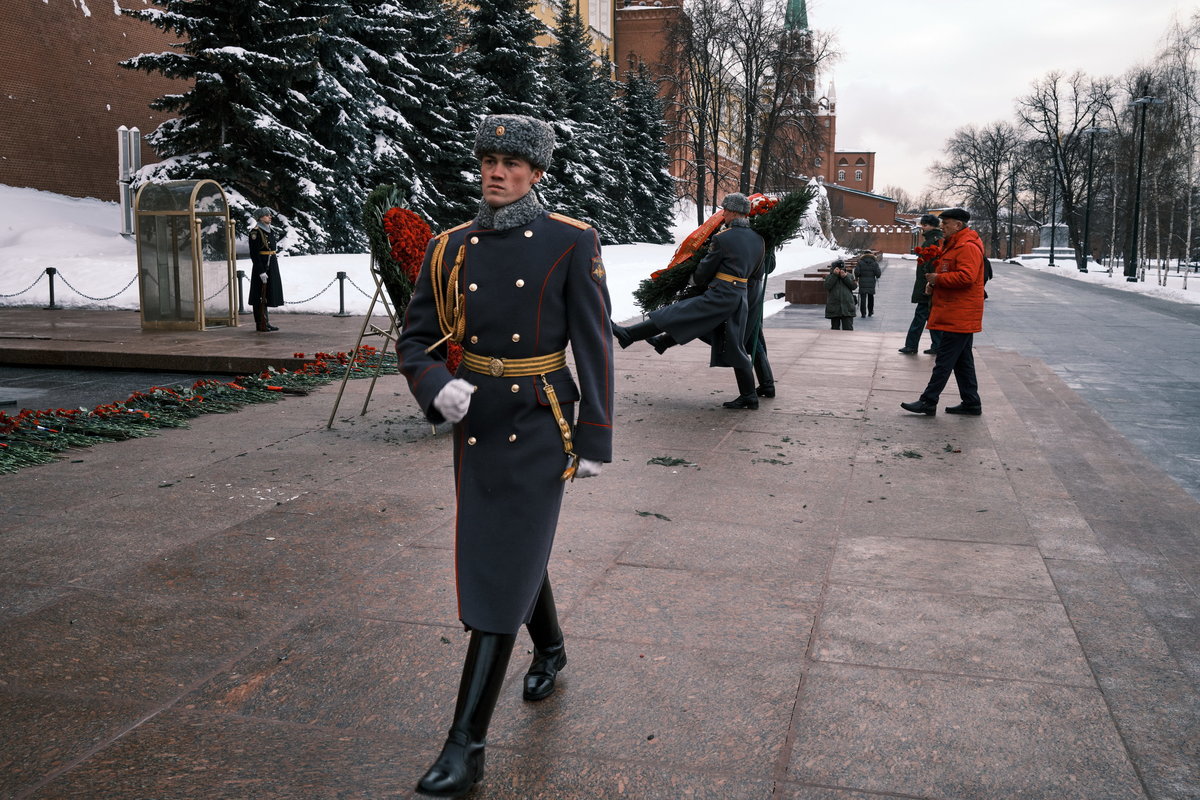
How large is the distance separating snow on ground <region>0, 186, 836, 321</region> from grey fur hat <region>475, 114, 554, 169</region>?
16.0m

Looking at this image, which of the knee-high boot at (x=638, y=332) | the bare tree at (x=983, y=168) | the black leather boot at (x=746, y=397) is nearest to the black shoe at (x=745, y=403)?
the black leather boot at (x=746, y=397)

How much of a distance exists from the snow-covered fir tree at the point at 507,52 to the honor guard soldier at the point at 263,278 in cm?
1991

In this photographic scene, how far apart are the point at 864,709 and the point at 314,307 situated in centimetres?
1850

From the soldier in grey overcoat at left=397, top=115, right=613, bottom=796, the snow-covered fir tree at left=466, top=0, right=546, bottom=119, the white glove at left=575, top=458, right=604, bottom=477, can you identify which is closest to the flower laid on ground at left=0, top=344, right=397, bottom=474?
the soldier in grey overcoat at left=397, top=115, right=613, bottom=796

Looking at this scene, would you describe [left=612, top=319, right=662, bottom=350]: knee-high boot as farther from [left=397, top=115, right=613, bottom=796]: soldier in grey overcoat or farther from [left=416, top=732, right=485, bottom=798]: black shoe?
[left=416, top=732, right=485, bottom=798]: black shoe

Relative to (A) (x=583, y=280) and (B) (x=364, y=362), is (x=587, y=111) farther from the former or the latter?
(A) (x=583, y=280)

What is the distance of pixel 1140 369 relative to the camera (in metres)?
13.5

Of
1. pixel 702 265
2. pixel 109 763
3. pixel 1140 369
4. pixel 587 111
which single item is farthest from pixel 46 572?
pixel 587 111

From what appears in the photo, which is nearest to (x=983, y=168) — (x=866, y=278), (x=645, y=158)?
(x=645, y=158)

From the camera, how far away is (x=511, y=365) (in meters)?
3.11

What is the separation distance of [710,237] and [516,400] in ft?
22.3

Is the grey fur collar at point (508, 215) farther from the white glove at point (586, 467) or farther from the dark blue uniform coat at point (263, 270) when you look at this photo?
the dark blue uniform coat at point (263, 270)

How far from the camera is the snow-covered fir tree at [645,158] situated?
174 ft

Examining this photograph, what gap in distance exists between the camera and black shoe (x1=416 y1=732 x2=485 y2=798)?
2.81 m
